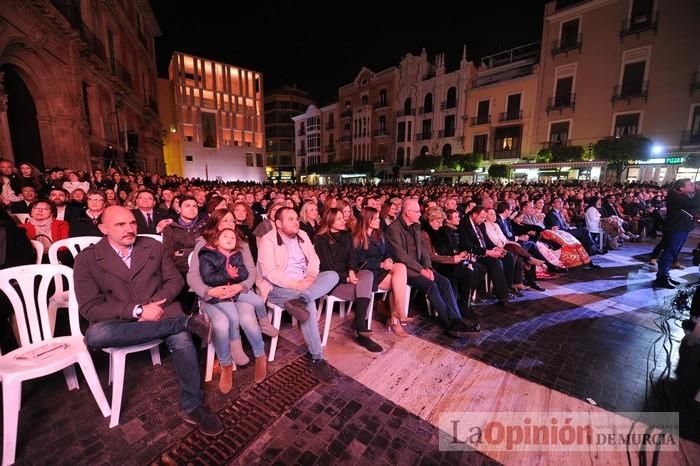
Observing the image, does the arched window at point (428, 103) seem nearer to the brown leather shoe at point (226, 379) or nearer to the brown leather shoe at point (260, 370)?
the brown leather shoe at point (260, 370)

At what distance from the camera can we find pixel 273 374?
108 inches

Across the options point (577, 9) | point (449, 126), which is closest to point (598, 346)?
point (577, 9)

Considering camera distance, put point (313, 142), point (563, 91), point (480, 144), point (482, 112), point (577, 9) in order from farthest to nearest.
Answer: point (313, 142), point (480, 144), point (482, 112), point (563, 91), point (577, 9)

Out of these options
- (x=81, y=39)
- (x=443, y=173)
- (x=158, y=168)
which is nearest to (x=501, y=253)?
(x=81, y=39)

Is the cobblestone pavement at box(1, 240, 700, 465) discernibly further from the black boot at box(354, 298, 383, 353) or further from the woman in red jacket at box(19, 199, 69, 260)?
the woman in red jacket at box(19, 199, 69, 260)

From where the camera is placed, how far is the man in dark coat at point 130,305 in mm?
2141

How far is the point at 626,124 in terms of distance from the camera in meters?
20.2

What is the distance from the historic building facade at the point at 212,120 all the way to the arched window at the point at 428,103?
83.5ft

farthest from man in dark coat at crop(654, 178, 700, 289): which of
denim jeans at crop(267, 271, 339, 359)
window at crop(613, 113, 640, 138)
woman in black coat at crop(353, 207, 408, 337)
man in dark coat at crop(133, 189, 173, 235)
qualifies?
window at crop(613, 113, 640, 138)

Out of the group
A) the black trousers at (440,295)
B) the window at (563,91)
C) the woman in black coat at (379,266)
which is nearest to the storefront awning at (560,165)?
the window at (563,91)

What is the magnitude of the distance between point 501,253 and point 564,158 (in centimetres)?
2144

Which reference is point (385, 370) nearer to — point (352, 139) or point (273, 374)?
point (273, 374)

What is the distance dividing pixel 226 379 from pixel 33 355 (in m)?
1.28

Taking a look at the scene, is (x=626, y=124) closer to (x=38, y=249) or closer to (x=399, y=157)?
(x=399, y=157)
